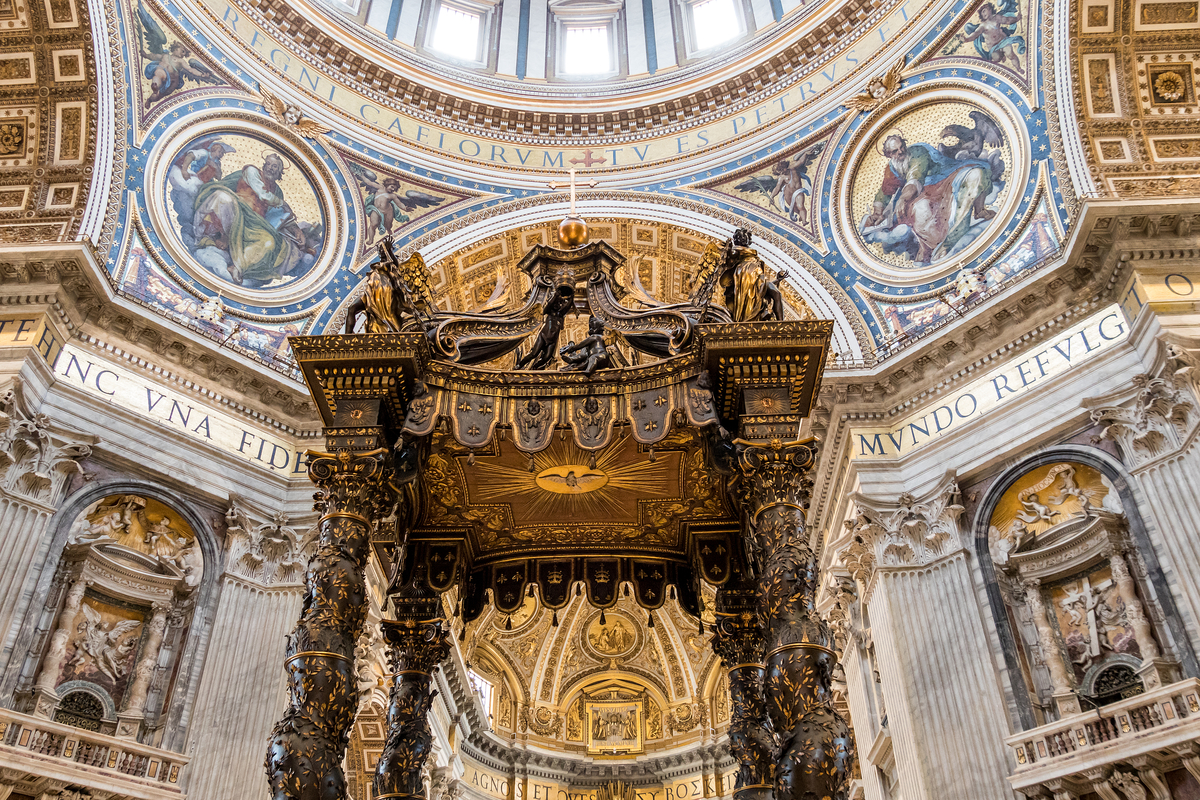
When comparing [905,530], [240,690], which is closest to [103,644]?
[240,690]

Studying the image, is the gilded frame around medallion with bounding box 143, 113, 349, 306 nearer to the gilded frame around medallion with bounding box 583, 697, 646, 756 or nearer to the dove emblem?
the dove emblem

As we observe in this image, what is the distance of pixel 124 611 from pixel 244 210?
562 cm

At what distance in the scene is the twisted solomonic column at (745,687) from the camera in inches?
252

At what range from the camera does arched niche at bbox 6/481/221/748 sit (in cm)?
878

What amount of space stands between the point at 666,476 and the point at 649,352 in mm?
1142

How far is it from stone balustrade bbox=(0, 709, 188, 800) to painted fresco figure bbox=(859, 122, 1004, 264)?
10.3 metres

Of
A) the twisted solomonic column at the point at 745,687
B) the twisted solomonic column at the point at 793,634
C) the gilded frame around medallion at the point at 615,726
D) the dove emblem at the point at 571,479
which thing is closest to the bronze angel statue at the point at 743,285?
the twisted solomonic column at the point at 793,634

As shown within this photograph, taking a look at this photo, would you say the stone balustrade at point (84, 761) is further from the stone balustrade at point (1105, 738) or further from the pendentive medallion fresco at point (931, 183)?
the pendentive medallion fresco at point (931, 183)

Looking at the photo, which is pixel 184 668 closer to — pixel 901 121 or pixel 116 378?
pixel 116 378

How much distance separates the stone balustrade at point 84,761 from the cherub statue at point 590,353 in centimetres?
573

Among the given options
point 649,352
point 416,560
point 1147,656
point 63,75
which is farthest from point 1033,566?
point 63,75

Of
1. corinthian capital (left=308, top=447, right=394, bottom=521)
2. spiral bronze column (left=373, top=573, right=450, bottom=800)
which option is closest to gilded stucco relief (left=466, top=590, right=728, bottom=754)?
spiral bronze column (left=373, top=573, right=450, bottom=800)

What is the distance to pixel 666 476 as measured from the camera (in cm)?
695

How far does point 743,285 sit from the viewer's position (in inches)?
238
